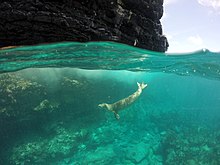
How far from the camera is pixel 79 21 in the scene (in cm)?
1052

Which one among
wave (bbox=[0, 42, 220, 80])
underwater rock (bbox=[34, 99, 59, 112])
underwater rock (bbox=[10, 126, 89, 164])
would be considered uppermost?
wave (bbox=[0, 42, 220, 80])

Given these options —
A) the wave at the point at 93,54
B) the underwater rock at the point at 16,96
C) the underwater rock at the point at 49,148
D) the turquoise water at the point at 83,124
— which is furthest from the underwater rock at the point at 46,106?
the wave at the point at 93,54

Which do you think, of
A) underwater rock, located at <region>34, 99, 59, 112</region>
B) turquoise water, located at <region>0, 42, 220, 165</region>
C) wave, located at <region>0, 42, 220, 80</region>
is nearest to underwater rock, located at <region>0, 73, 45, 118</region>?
turquoise water, located at <region>0, 42, 220, 165</region>

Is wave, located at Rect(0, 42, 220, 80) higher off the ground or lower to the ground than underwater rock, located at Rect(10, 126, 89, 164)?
higher

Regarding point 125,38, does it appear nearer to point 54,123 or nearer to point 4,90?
point 54,123

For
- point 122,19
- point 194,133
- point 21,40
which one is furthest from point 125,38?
point 194,133

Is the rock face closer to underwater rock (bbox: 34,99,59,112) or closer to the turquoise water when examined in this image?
the turquoise water

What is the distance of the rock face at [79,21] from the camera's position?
31.3ft

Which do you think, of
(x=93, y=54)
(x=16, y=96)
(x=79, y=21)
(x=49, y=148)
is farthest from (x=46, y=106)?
(x=79, y=21)

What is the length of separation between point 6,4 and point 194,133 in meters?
19.5

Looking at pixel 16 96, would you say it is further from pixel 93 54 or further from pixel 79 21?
pixel 79 21

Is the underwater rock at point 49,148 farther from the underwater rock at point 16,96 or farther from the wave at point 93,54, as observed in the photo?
the wave at point 93,54

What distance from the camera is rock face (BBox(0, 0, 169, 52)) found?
31.3 feet

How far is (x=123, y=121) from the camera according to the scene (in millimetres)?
23344
